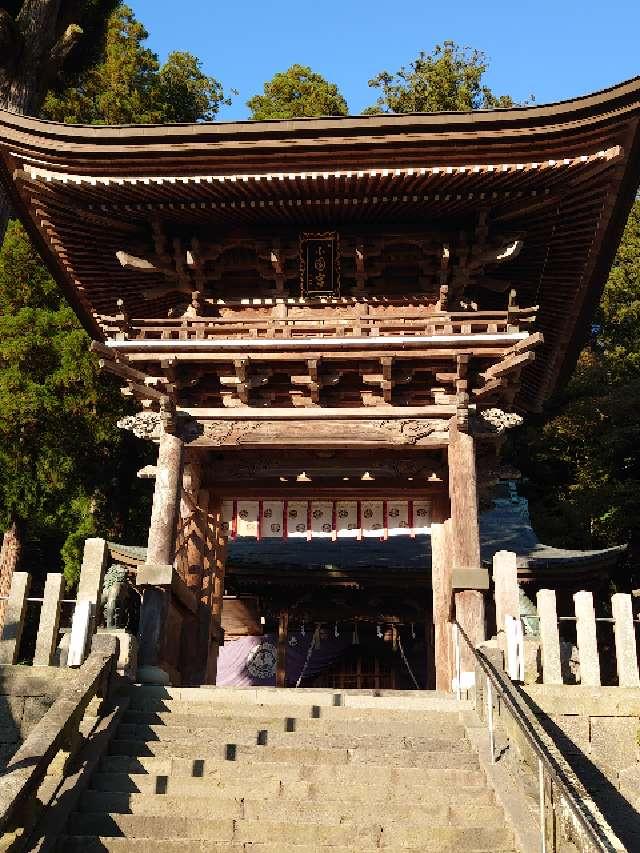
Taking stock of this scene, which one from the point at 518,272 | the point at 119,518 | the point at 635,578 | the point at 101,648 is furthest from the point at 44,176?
the point at 635,578

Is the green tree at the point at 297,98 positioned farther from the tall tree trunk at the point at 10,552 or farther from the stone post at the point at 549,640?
the stone post at the point at 549,640

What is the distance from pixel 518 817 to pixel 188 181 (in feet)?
26.1

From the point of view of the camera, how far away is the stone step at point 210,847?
553 cm

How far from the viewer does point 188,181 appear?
34.4ft

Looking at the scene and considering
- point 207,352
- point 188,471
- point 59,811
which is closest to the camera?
point 59,811

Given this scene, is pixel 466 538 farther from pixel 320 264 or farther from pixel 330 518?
pixel 320 264

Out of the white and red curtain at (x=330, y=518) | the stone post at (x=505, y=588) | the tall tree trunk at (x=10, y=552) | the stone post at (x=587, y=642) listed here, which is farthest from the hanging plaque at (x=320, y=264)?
the tall tree trunk at (x=10, y=552)

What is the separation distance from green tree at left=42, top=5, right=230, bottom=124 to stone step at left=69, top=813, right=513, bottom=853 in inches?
845

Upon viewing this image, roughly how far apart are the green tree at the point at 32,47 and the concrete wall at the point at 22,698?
702 centimetres

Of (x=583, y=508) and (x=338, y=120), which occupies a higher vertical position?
(x=338, y=120)

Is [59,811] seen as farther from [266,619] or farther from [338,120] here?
[266,619]

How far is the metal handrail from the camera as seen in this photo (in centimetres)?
444

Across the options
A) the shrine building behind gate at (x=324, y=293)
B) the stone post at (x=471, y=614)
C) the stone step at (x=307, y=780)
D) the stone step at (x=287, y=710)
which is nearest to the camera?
the stone step at (x=307, y=780)

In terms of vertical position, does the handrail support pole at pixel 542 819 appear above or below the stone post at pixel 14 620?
below
